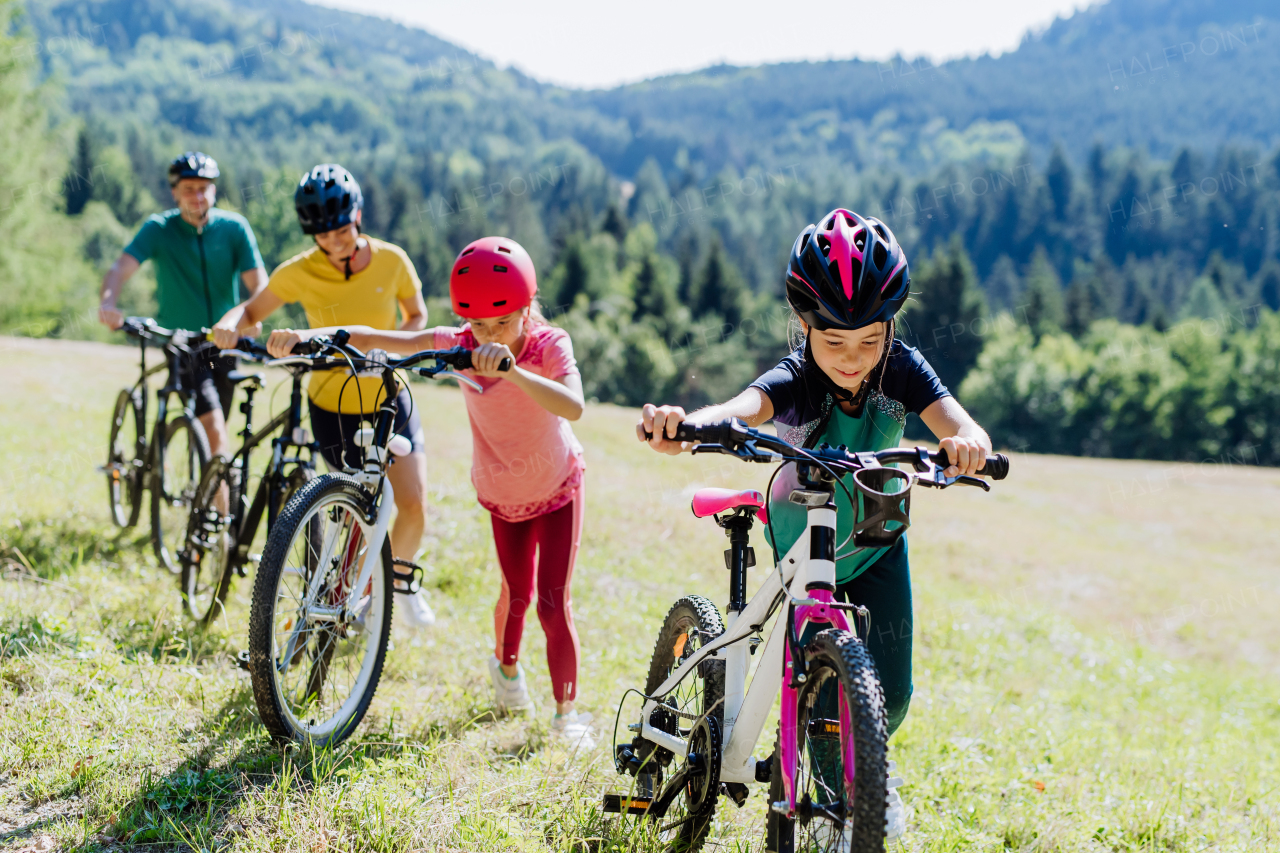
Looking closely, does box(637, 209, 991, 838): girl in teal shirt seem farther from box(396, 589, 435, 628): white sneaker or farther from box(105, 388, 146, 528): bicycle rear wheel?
box(105, 388, 146, 528): bicycle rear wheel

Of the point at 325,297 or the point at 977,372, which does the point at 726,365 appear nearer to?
the point at 977,372

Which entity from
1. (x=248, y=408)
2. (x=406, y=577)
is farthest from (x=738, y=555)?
(x=248, y=408)

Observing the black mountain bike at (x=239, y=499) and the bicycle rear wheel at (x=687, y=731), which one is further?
the black mountain bike at (x=239, y=499)

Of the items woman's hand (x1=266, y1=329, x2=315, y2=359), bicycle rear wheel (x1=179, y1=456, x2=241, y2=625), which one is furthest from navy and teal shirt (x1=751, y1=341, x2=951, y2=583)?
bicycle rear wheel (x1=179, y1=456, x2=241, y2=625)

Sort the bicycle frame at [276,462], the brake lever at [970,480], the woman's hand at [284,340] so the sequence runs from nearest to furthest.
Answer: the brake lever at [970,480] → the woman's hand at [284,340] → the bicycle frame at [276,462]

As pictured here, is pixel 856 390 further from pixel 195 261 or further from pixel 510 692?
pixel 195 261

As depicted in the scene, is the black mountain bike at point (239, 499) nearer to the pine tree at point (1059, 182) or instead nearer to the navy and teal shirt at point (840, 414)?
the navy and teal shirt at point (840, 414)

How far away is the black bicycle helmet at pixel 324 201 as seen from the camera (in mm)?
4633

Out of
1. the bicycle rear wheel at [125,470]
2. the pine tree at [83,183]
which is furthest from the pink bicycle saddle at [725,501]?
the pine tree at [83,183]

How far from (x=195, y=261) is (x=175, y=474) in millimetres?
1429

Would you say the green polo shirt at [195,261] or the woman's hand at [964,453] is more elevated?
the green polo shirt at [195,261]

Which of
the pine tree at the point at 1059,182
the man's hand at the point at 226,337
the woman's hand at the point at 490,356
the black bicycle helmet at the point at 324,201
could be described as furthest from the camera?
the pine tree at the point at 1059,182

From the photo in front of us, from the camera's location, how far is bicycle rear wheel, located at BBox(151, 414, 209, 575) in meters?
5.70

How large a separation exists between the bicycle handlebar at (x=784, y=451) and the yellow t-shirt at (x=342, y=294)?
2.87 metres
